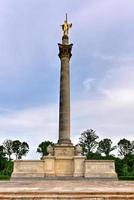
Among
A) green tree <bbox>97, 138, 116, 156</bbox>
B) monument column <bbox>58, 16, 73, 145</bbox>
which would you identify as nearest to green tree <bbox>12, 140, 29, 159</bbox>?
green tree <bbox>97, 138, 116, 156</bbox>

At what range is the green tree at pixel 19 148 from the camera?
10956 cm

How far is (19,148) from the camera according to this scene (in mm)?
110625

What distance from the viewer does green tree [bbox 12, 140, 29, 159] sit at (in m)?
110

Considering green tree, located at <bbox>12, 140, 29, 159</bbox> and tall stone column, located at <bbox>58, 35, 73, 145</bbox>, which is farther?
green tree, located at <bbox>12, 140, 29, 159</bbox>

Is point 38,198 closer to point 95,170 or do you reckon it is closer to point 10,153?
point 95,170

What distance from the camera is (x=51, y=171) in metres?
32.1

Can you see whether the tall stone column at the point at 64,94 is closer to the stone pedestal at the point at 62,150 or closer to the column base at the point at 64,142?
the column base at the point at 64,142

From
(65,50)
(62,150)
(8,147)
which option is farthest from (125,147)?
(62,150)

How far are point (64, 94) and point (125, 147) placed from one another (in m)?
76.6

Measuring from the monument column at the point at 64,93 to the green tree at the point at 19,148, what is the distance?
3023 inches

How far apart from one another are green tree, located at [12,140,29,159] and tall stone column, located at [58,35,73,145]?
76.8m

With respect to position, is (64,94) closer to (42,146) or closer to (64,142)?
(64,142)

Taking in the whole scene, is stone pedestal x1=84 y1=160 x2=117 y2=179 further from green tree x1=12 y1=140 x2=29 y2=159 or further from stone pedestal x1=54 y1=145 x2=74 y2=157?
green tree x1=12 y1=140 x2=29 y2=159

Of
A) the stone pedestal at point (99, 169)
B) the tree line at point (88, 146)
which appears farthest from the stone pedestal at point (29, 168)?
the tree line at point (88, 146)
